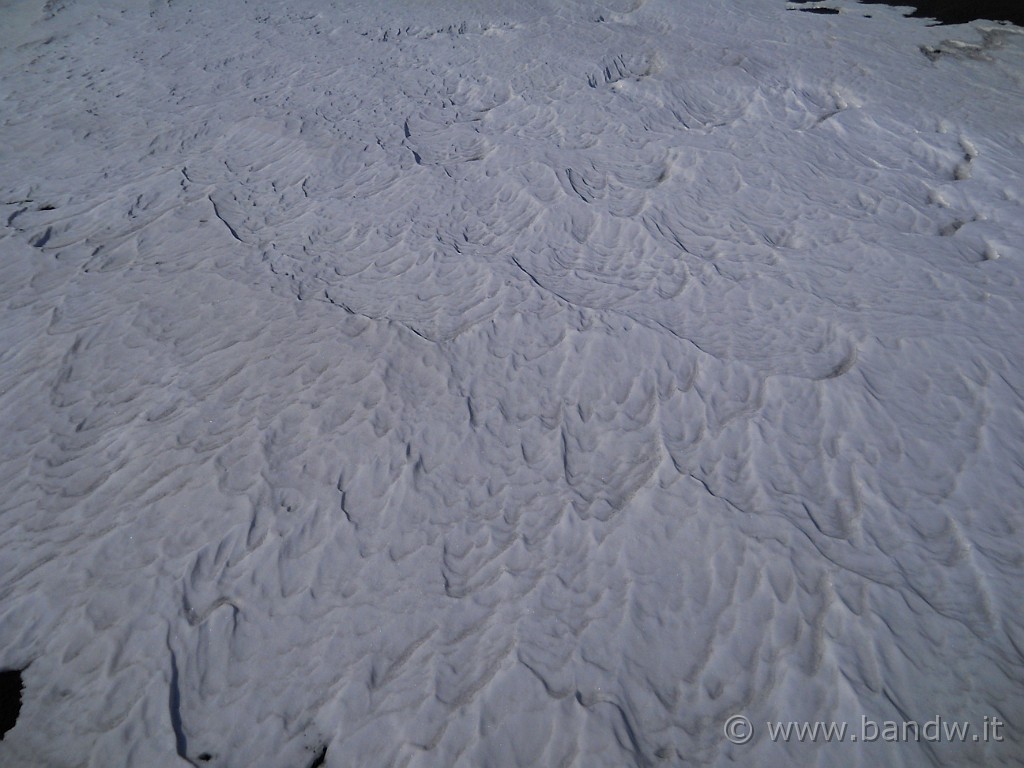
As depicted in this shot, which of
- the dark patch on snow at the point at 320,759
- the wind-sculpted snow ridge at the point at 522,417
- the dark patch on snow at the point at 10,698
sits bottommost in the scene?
the dark patch on snow at the point at 10,698

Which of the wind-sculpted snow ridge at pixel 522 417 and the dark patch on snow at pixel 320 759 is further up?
the wind-sculpted snow ridge at pixel 522 417

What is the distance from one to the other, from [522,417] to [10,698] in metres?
1.59

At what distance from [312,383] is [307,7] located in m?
4.19

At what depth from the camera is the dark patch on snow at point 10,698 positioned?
4.99ft

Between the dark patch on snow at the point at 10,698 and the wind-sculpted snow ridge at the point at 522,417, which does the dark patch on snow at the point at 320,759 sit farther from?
the dark patch on snow at the point at 10,698

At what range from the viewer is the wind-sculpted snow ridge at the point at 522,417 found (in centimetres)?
152

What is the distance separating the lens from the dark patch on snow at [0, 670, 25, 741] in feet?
4.99

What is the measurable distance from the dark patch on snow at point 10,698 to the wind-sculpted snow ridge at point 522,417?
1.4 inches

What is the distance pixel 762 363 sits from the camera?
219 centimetres

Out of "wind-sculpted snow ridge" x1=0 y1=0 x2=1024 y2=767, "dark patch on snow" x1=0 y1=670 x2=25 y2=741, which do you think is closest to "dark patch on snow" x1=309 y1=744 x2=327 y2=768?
"wind-sculpted snow ridge" x1=0 y1=0 x2=1024 y2=767

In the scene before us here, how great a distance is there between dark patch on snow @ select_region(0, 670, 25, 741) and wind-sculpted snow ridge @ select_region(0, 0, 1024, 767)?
4 cm

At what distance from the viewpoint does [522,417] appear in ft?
6.96

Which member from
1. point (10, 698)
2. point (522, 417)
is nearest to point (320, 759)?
point (10, 698)

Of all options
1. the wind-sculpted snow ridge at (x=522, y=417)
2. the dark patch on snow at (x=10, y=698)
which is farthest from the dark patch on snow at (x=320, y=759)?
the dark patch on snow at (x=10, y=698)
